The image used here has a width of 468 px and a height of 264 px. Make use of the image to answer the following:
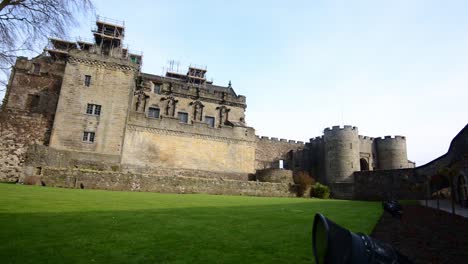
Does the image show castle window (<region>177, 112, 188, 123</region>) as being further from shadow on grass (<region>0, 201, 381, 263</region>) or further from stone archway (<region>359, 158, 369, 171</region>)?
shadow on grass (<region>0, 201, 381, 263</region>)

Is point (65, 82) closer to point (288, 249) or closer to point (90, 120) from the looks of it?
point (90, 120)

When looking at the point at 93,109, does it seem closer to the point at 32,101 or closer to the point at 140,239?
the point at 32,101

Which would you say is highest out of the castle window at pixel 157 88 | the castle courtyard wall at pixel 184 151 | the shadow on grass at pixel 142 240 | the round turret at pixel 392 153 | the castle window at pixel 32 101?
the castle window at pixel 157 88

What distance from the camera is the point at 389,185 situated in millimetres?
29172

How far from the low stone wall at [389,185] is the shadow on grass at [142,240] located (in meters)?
23.9

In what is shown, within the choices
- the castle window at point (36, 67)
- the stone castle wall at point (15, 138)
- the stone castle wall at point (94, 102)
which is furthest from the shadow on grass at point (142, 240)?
the castle window at point (36, 67)

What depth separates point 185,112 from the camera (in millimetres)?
37781

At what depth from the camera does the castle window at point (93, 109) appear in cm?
2783

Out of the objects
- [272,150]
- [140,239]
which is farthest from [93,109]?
[140,239]

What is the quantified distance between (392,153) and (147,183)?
1359 inches

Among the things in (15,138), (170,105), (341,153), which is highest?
(170,105)

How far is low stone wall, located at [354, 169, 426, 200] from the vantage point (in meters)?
27.0

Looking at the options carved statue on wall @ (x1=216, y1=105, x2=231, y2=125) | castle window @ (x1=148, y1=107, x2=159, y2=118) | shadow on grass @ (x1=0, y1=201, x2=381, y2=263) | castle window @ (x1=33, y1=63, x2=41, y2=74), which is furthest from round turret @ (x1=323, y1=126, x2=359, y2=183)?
castle window @ (x1=33, y1=63, x2=41, y2=74)

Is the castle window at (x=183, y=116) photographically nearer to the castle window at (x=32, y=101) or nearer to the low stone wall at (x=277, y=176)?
the low stone wall at (x=277, y=176)
